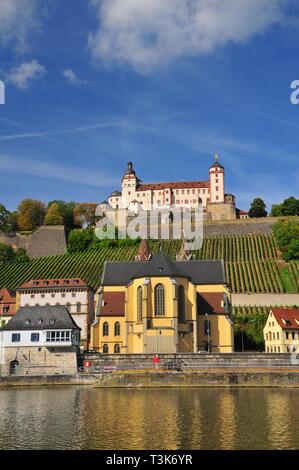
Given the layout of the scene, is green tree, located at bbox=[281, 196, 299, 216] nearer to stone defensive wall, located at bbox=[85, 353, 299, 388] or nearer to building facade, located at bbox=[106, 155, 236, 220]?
building facade, located at bbox=[106, 155, 236, 220]

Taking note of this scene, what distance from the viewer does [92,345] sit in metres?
72.0

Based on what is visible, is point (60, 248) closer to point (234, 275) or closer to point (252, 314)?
point (234, 275)

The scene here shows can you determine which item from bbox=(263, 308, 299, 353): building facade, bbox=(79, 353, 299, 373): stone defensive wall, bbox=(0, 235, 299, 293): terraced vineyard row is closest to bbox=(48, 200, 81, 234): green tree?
bbox=(0, 235, 299, 293): terraced vineyard row

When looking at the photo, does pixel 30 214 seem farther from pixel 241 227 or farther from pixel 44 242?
pixel 241 227

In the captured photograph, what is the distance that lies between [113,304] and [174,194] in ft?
358

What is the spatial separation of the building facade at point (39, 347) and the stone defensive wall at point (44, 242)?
3416 inches

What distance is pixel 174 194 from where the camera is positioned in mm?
180750

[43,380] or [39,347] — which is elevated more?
[39,347]

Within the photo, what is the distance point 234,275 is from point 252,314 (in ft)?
79.4

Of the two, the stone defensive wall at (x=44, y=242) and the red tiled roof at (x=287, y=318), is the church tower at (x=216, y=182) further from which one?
the red tiled roof at (x=287, y=318)

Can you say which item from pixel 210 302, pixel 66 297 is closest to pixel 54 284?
pixel 66 297

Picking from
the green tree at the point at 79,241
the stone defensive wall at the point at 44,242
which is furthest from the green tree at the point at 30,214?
the green tree at the point at 79,241
